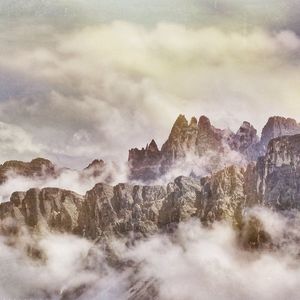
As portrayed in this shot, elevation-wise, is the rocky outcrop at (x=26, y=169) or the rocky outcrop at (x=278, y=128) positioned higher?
the rocky outcrop at (x=26, y=169)

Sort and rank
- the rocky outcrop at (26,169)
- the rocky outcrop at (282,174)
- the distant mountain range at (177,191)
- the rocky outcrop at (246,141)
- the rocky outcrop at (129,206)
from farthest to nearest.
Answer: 1. the rocky outcrop at (26,169)
2. the rocky outcrop at (129,206)
3. the distant mountain range at (177,191)
4. the rocky outcrop at (282,174)
5. the rocky outcrop at (246,141)

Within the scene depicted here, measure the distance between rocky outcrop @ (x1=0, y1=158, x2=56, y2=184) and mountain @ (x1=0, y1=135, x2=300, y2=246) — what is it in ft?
11.1

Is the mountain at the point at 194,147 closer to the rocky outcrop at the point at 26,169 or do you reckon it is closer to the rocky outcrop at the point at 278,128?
the rocky outcrop at the point at 278,128

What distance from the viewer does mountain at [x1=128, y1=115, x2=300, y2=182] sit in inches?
3484

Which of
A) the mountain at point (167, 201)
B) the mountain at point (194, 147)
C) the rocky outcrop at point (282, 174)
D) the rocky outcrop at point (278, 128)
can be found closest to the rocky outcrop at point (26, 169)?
the mountain at point (167, 201)

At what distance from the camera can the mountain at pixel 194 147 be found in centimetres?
8850

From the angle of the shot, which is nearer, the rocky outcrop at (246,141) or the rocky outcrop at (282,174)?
the rocky outcrop at (246,141)

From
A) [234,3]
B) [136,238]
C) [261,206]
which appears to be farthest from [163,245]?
[234,3]

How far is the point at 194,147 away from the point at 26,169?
27282 mm

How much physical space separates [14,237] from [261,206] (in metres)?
42.1

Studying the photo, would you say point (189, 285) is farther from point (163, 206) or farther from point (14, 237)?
point (14, 237)

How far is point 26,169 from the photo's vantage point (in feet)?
365

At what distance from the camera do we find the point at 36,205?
115 m

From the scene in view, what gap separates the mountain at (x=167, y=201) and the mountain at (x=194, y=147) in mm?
3720
